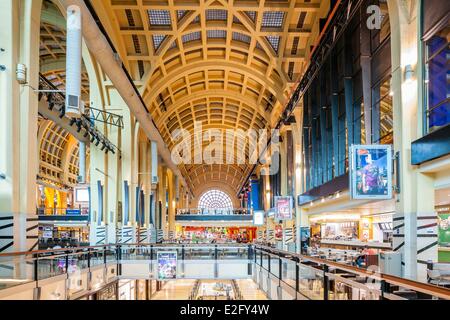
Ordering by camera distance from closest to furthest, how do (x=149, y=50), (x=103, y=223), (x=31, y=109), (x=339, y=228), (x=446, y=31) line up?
(x=446, y=31) → (x=31, y=109) → (x=103, y=223) → (x=149, y=50) → (x=339, y=228)

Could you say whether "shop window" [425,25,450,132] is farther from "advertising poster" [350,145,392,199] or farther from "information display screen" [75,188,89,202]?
"information display screen" [75,188,89,202]

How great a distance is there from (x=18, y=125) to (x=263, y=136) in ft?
109

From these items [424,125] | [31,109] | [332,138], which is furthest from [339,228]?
[31,109]

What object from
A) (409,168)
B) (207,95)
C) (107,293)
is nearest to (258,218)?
(207,95)

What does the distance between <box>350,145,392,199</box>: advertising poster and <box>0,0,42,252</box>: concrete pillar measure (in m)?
8.02

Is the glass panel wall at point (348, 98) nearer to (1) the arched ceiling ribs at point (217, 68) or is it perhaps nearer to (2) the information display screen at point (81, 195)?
(1) the arched ceiling ribs at point (217, 68)

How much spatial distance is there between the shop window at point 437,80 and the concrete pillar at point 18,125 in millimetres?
9393

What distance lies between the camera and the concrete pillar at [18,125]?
10.8 meters

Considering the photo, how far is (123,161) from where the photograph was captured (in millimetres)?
27062

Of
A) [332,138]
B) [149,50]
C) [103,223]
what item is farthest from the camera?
[149,50]

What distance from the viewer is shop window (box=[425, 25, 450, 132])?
10492 millimetres

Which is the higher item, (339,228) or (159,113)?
(159,113)
